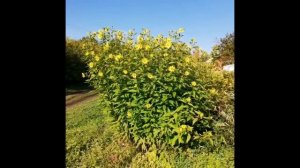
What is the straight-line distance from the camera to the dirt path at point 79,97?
13.3m

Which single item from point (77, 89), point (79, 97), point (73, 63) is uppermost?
point (73, 63)

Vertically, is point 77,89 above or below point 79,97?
above

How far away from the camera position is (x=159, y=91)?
446 cm

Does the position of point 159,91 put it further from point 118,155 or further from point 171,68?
point 118,155

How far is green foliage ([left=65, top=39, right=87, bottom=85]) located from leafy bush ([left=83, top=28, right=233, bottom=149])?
38.0ft

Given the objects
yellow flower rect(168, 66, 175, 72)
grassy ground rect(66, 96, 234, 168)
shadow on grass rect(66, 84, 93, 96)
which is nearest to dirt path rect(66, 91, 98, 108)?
shadow on grass rect(66, 84, 93, 96)

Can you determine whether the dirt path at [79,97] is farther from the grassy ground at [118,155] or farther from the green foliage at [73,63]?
the grassy ground at [118,155]

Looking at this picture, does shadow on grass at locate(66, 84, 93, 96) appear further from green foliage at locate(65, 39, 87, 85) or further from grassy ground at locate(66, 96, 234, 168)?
grassy ground at locate(66, 96, 234, 168)

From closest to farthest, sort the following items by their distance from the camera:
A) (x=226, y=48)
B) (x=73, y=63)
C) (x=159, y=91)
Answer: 1. (x=159, y=91)
2. (x=226, y=48)
3. (x=73, y=63)

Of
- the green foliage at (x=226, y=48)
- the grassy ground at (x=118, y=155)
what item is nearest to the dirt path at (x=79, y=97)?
the green foliage at (x=226, y=48)

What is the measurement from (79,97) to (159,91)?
10275 millimetres

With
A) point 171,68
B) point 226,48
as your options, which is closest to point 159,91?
point 171,68

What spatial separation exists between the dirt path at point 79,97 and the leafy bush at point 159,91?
7980 mm
